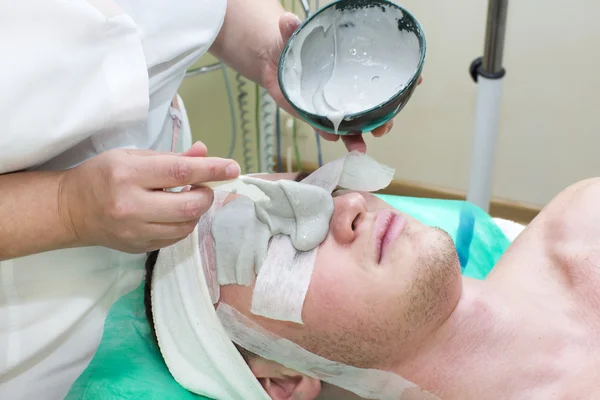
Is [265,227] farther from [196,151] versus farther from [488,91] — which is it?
[488,91]

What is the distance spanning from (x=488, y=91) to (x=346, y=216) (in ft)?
2.18

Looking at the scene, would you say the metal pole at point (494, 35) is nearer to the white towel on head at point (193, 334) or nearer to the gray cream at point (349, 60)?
the gray cream at point (349, 60)

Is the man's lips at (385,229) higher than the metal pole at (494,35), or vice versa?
the metal pole at (494,35)

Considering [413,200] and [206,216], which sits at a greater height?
[206,216]

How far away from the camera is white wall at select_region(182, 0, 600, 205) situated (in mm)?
2115

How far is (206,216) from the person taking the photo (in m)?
1.10

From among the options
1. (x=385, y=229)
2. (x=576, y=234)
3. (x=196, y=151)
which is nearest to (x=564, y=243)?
(x=576, y=234)

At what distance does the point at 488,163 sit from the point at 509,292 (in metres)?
0.50

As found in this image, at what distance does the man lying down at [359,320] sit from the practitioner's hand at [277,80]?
55mm

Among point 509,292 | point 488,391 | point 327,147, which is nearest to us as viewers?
point 488,391

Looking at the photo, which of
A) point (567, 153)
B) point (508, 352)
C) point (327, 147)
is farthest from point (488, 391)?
point (327, 147)

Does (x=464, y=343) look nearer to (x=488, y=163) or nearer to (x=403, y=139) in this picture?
(x=488, y=163)

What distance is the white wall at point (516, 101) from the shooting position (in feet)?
6.94

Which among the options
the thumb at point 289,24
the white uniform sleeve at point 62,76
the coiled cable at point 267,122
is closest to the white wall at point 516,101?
the coiled cable at point 267,122
